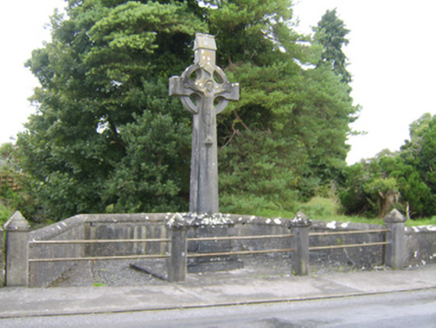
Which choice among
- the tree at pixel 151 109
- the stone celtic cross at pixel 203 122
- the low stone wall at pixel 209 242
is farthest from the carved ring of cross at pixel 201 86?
the tree at pixel 151 109

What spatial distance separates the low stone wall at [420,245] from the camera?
10492 millimetres

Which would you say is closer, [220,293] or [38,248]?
[220,293]

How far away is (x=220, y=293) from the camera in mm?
7812

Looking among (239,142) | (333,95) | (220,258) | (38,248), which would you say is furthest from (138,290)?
(333,95)

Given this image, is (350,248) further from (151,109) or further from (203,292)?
(151,109)

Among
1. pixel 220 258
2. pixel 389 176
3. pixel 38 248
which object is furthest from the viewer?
pixel 389 176

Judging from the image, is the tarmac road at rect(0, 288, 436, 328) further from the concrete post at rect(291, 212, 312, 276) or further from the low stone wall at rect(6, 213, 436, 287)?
the low stone wall at rect(6, 213, 436, 287)

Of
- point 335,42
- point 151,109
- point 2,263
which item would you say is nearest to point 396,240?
point 2,263

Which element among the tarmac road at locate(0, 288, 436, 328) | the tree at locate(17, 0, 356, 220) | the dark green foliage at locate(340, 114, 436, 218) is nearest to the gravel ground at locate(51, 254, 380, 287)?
the tarmac road at locate(0, 288, 436, 328)

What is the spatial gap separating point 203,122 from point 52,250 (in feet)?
14.1

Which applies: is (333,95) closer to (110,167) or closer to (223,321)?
(110,167)

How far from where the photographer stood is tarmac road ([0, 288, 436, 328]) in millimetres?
6172

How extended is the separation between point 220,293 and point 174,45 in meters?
14.8

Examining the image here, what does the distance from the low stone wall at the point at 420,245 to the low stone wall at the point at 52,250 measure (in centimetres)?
773
